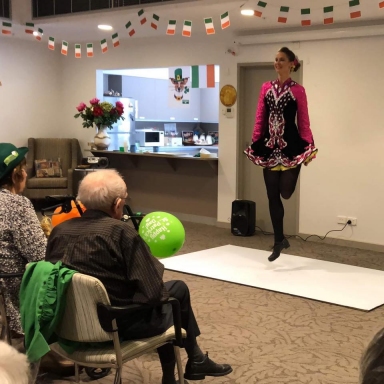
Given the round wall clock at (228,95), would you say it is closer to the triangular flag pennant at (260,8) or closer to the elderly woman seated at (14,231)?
the triangular flag pennant at (260,8)

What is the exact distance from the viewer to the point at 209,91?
33.6ft

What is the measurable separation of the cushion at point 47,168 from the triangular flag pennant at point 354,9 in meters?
4.62

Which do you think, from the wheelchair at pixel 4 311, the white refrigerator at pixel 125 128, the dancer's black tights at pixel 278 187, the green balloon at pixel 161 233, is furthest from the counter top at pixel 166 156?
the wheelchair at pixel 4 311

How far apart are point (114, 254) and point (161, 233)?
0.87 metres

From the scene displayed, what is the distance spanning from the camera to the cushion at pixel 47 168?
7.95 m

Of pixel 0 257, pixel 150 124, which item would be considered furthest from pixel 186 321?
pixel 150 124

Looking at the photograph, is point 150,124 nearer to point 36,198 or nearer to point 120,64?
point 120,64

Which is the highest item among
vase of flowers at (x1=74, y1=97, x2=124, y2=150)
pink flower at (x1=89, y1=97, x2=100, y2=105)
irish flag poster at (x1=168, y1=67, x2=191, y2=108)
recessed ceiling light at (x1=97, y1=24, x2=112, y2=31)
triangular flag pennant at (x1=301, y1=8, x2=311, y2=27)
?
recessed ceiling light at (x1=97, y1=24, x2=112, y2=31)

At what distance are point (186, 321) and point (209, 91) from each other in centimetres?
803

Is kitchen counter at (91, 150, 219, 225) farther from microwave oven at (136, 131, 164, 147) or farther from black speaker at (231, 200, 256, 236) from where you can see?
microwave oven at (136, 131, 164, 147)

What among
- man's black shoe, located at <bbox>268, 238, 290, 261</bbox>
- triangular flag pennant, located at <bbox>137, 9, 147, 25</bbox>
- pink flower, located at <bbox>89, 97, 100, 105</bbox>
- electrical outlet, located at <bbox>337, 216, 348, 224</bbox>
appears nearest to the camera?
man's black shoe, located at <bbox>268, 238, 290, 261</bbox>

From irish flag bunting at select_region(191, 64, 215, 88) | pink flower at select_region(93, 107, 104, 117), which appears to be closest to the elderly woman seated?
irish flag bunting at select_region(191, 64, 215, 88)

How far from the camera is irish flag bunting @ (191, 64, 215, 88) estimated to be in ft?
23.0

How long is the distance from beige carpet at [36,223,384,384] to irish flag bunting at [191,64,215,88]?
120 inches
